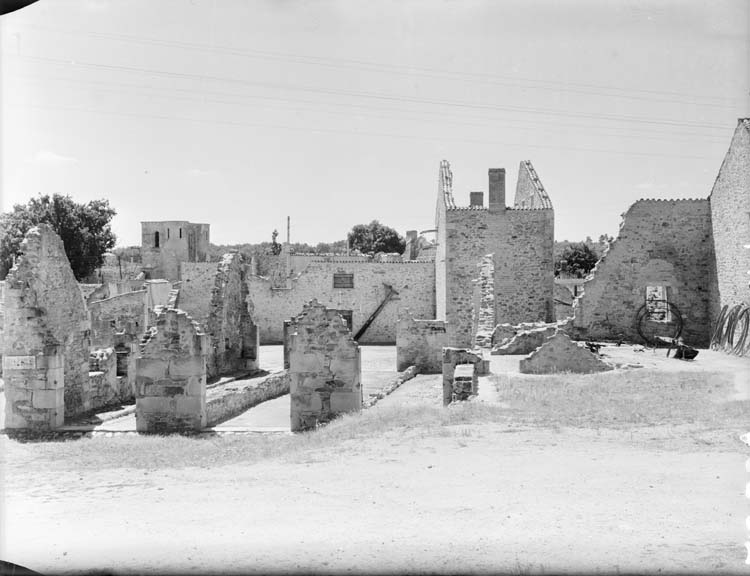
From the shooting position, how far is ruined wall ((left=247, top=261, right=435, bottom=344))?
37.6 metres

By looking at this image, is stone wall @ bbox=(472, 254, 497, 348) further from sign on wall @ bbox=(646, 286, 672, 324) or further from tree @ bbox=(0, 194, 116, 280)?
tree @ bbox=(0, 194, 116, 280)

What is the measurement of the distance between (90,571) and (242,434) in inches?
332

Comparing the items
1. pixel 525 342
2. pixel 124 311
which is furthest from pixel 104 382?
pixel 124 311

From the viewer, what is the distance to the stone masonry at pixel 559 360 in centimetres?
1800

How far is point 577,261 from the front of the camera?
244 feet

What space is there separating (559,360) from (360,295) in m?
20.4

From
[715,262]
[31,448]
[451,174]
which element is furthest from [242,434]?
[451,174]

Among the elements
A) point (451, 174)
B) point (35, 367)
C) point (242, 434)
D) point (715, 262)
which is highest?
point (451, 174)

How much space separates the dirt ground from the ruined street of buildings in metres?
0.03

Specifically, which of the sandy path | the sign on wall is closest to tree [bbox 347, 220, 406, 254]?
the sign on wall

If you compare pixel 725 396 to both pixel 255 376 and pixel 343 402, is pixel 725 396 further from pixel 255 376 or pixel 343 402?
pixel 255 376

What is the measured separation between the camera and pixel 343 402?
14977 millimetres

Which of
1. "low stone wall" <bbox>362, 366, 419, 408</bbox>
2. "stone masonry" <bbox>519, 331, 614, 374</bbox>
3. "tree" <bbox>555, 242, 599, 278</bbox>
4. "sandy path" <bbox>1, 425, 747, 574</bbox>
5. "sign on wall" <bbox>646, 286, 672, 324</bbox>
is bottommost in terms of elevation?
"low stone wall" <bbox>362, 366, 419, 408</bbox>

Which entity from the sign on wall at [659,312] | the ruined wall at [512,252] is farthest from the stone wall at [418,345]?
the sign on wall at [659,312]
